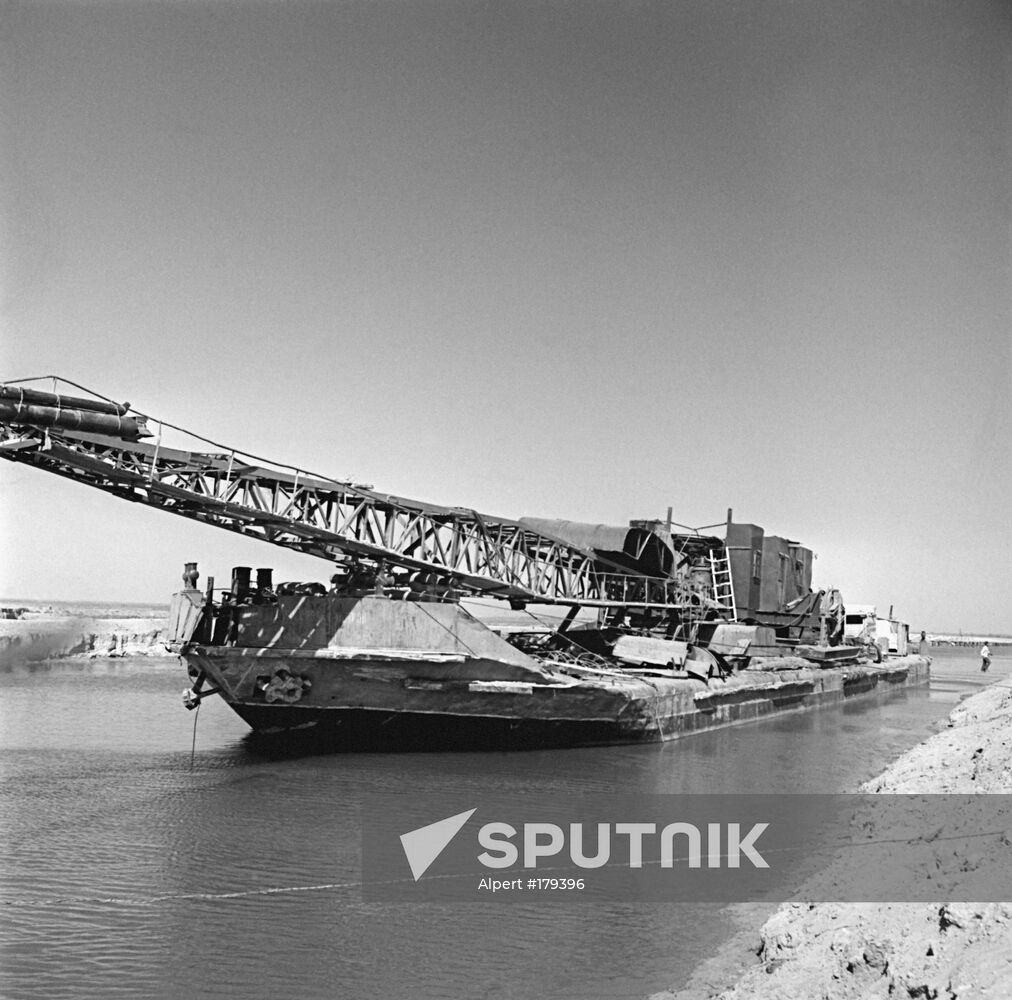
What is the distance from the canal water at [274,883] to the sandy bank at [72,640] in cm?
549

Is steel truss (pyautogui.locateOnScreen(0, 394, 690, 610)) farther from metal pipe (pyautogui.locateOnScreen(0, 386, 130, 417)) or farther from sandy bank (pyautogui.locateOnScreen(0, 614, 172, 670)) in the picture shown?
sandy bank (pyautogui.locateOnScreen(0, 614, 172, 670))

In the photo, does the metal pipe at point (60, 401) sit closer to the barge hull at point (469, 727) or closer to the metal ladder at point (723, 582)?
the barge hull at point (469, 727)

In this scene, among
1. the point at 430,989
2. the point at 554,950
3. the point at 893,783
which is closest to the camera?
the point at 430,989

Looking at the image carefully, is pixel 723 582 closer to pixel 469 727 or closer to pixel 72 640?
pixel 469 727

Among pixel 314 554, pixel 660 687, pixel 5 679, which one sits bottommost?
pixel 5 679

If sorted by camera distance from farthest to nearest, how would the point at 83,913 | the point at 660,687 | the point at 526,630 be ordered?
the point at 526,630 → the point at 660,687 → the point at 83,913

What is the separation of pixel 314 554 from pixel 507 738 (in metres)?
5.58

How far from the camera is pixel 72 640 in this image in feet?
88.5

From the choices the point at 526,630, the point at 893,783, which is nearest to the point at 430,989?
the point at 893,783

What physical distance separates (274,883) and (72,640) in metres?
19.7

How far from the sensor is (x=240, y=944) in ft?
28.0

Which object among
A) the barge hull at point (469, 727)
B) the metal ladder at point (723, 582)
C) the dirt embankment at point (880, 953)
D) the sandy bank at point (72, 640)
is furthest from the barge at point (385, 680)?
the dirt embankment at point (880, 953)

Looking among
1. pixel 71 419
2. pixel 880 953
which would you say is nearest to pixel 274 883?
pixel 880 953

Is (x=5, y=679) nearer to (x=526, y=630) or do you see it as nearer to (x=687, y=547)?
(x=526, y=630)
